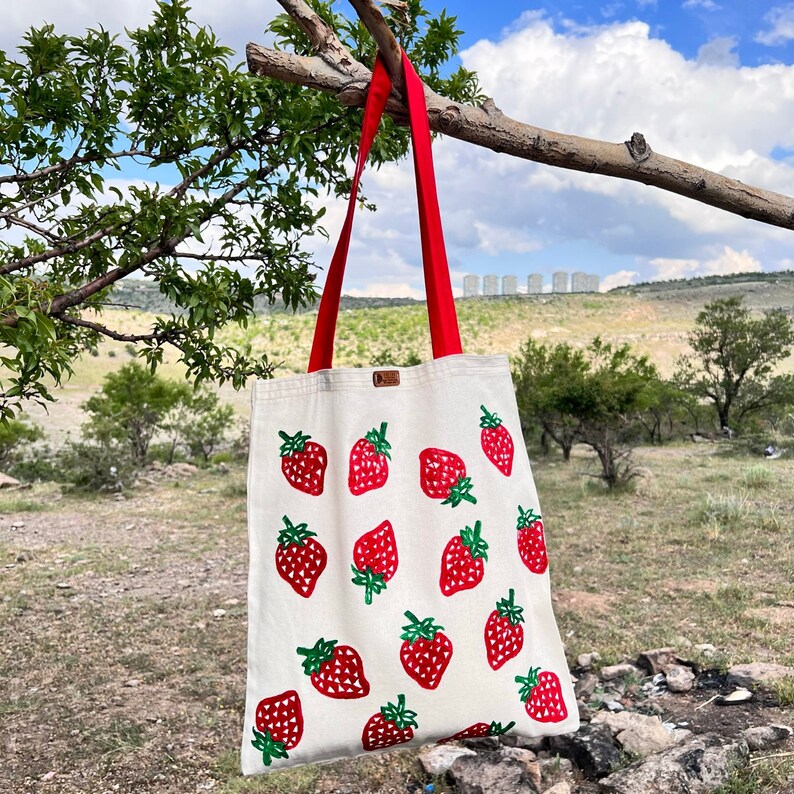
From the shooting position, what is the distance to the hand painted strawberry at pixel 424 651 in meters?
1.34

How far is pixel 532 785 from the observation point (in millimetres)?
2980

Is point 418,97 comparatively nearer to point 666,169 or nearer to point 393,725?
point 666,169

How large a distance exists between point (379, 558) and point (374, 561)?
1 centimetres

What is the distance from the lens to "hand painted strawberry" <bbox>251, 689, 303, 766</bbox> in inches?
53.4

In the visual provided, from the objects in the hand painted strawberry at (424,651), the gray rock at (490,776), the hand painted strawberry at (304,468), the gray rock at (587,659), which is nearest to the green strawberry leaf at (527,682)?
the hand painted strawberry at (424,651)

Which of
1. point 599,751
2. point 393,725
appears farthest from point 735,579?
point 393,725

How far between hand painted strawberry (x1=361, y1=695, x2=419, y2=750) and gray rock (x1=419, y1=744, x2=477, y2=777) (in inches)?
86.1

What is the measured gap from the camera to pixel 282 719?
136cm

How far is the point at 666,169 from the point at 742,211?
322 millimetres

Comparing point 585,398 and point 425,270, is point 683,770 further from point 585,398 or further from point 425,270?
point 585,398

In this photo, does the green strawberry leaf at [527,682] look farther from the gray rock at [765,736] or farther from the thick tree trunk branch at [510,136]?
the gray rock at [765,736]

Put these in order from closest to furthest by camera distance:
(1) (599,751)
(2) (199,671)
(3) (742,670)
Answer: (1) (599,751)
(3) (742,670)
(2) (199,671)

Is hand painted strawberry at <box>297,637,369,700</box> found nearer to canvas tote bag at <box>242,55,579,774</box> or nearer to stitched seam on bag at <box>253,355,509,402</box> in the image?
canvas tote bag at <box>242,55,579,774</box>

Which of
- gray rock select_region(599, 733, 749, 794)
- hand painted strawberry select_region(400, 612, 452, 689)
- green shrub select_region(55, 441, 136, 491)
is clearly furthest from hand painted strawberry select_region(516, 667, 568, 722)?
green shrub select_region(55, 441, 136, 491)
